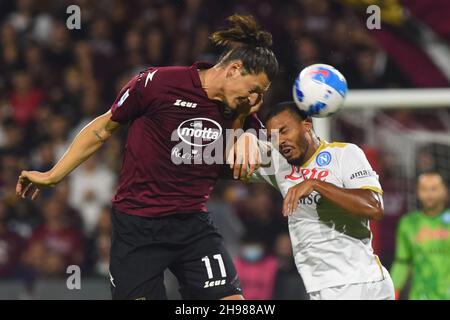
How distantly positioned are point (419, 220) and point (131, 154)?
2760mm

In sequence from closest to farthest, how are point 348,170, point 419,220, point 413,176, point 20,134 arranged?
point 348,170 < point 419,220 < point 413,176 < point 20,134

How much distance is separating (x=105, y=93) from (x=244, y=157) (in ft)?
19.0

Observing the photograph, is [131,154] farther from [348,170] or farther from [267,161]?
[348,170]

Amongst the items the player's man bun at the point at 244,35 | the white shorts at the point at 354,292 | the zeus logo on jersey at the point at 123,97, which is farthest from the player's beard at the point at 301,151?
the zeus logo on jersey at the point at 123,97

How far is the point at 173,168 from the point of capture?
4.82m

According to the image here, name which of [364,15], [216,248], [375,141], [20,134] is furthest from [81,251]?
[216,248]

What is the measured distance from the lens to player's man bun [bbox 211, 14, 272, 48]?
15.8ft

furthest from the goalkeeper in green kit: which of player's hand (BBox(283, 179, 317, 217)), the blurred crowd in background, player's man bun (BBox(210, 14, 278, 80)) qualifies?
player's man bun (BBox(210, 14, 278, 80))

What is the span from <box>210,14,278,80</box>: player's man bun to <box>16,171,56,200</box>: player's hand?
3.68 ft

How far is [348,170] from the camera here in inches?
187

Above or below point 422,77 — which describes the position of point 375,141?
below

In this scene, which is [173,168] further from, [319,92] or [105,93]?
[105,93]

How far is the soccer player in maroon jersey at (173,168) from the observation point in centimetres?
481

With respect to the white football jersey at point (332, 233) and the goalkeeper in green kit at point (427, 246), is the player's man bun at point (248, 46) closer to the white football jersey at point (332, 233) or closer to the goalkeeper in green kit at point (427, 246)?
the white football jersey at point (332, 233)
